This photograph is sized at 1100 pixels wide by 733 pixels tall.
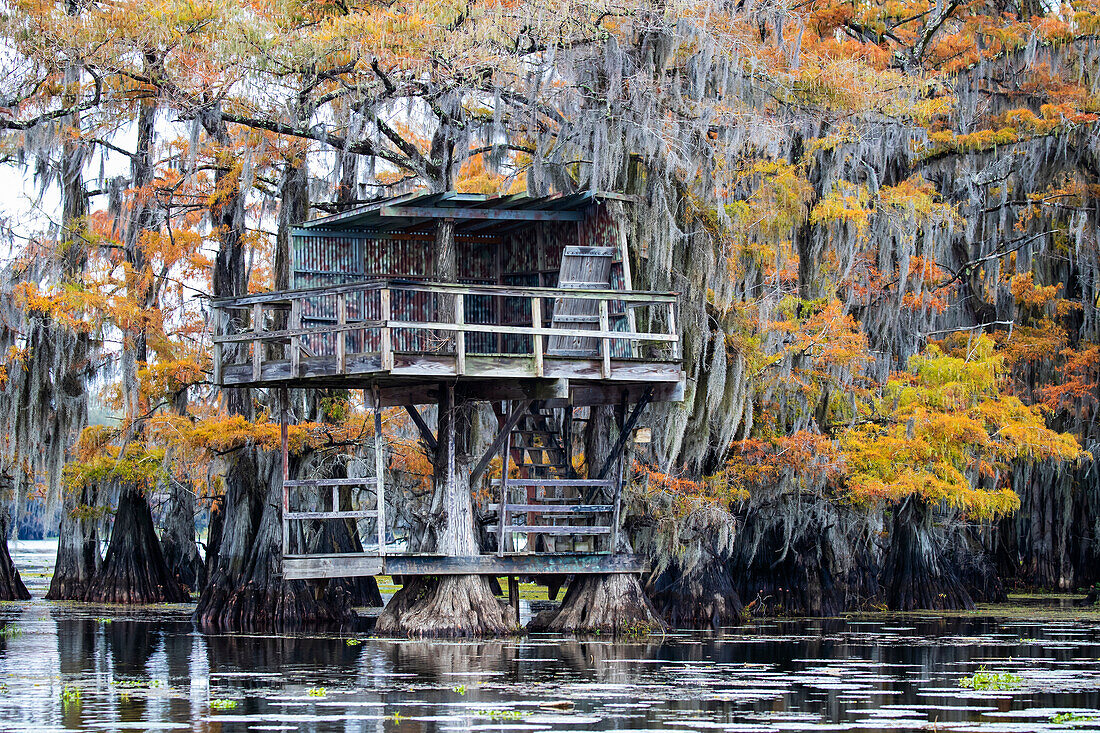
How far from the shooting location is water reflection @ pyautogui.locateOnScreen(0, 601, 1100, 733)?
11859mm

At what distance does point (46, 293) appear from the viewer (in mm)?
26109

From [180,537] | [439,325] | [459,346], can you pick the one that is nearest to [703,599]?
[459,346]

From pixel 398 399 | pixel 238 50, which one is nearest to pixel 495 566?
pixel 398 399

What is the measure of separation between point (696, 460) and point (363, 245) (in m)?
6.51

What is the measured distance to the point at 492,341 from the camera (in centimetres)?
2352

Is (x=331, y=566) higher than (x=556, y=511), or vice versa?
(x=556, y=511)

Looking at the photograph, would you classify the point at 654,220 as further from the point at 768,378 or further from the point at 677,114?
the point at 768,378

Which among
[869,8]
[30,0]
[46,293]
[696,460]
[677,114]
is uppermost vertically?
[869,8]

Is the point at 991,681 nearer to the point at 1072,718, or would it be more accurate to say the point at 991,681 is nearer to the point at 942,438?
the point at 1072,718

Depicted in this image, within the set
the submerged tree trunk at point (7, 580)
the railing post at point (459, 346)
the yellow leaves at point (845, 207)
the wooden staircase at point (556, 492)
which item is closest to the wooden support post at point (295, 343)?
the railing post at point (459, 346)

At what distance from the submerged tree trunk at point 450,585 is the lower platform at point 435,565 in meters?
0.28

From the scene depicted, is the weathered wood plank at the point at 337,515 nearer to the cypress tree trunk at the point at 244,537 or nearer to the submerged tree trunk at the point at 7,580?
the cypress tree trunk at the point at 244,537

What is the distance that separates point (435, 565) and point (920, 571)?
38.6 feet

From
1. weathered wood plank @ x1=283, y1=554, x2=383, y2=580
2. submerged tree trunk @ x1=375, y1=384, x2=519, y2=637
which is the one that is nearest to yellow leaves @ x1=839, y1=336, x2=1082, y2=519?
submerged tree trunk @ x1=375, y1=384, x2=519, y2=637
